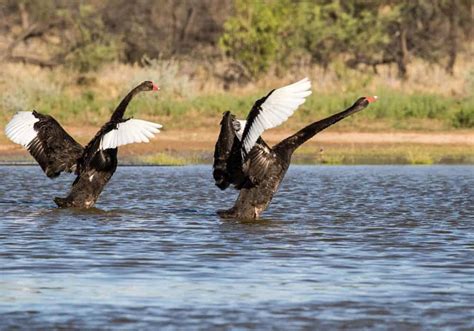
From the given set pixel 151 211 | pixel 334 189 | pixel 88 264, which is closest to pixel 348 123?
pixel 334 189

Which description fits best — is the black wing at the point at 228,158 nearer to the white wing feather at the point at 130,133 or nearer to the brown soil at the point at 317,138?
the white wing feather at the point at 130,133

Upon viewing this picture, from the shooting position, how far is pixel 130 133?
1389cm

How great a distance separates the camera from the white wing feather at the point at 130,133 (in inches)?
542

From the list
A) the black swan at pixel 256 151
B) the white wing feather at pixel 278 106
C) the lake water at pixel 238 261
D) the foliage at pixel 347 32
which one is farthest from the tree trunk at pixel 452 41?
the white wing feather at pixel 278 106

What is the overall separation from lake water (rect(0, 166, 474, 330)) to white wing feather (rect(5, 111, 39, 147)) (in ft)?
2.97

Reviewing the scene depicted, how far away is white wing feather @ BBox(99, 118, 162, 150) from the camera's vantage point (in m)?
13.8

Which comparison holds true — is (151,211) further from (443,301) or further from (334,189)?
(443,301)

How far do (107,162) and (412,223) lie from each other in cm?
371

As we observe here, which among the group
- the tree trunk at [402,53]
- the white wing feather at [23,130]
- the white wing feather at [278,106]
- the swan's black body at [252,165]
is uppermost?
the white wing feather at [278,106]

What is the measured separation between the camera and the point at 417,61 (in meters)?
43.2

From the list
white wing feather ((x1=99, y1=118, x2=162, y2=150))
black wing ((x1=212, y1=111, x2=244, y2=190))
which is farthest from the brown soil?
black wing ((x1=212, y1=111, x2=244, y2=190))

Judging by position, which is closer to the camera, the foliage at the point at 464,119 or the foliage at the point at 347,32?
the foliage at the point at 464,119

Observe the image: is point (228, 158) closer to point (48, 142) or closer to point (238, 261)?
point (238, 261)

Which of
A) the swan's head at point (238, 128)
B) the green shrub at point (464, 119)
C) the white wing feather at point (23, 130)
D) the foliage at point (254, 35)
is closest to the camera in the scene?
the swan's head at point (238, 128)
